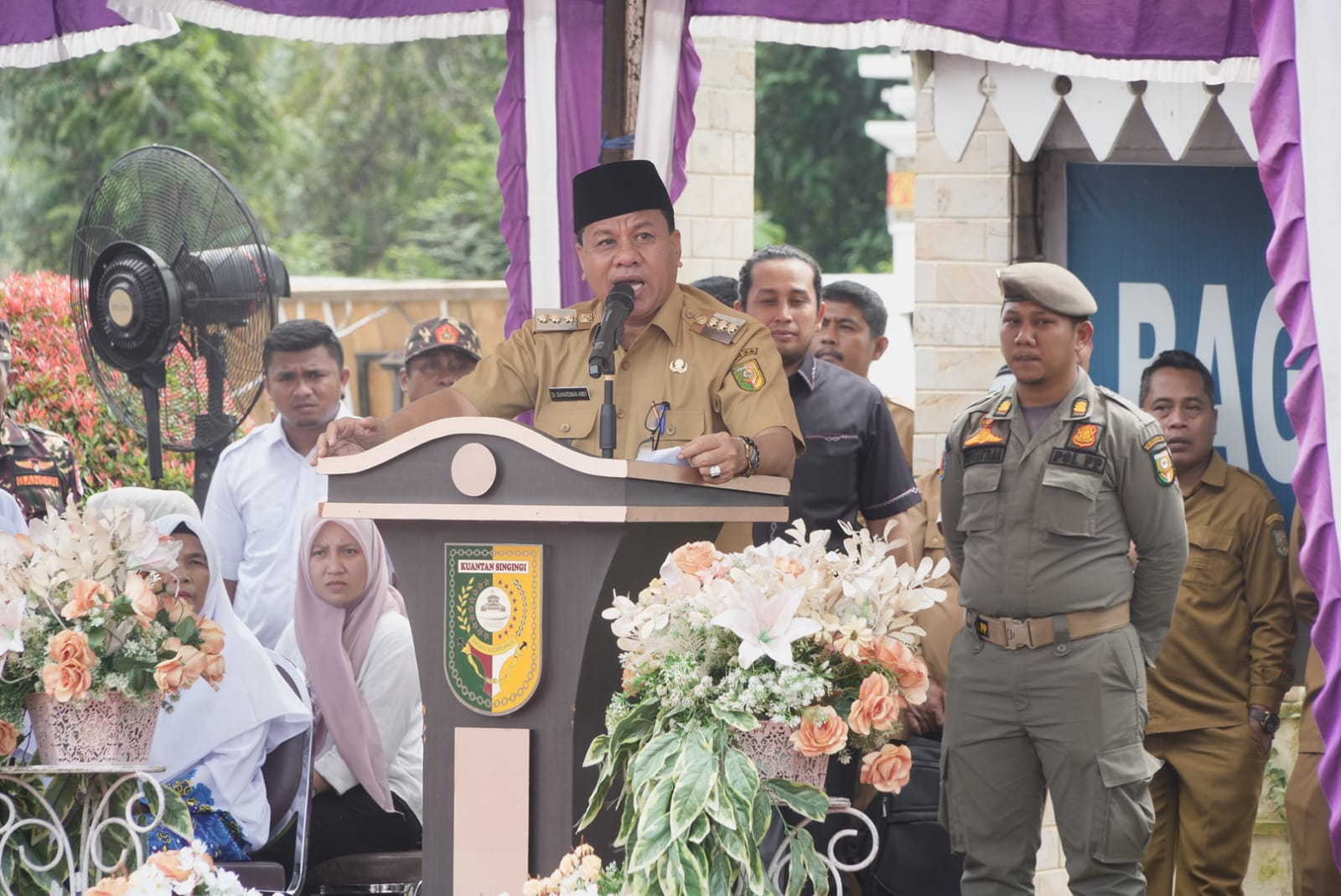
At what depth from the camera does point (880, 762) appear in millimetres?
3059

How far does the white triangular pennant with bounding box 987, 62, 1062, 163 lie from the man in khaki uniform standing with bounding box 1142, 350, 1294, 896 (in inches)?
35.2

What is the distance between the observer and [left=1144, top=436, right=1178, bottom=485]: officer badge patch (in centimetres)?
461

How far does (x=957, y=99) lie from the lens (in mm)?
Answer: 5738

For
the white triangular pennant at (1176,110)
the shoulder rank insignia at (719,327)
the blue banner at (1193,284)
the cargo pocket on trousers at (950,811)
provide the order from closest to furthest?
the shoulder rank insignia at (719,327), the cargo pocket on trousers at (950,811), the white triangular pennant at (1176,110), the blue banner at (1193,284)

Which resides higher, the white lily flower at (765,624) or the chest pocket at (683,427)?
the chest pocket at (683,427)

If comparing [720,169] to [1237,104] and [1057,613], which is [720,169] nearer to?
[1237,104]

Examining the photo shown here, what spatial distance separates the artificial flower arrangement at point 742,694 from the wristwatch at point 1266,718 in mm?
2818

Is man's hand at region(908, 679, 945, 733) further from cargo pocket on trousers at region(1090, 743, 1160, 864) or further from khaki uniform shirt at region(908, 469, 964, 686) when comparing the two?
cargo pocket on trousers at region(1090, 743, 1160, 864)

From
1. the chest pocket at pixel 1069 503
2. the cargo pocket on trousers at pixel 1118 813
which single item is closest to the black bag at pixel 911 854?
the cargo pocket on trousers at pixel 1118 813

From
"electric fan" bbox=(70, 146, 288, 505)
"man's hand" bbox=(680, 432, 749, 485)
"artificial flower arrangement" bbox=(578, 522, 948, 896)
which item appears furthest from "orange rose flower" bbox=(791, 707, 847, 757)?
"electric fan" bbox=(70, 146, 288, 505)

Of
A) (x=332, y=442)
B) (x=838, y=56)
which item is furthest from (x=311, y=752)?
(x=838, y=56)

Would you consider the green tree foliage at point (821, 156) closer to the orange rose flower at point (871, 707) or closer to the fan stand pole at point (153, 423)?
the fan stand pole at point (153, 423)

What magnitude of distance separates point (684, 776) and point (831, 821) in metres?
1.64

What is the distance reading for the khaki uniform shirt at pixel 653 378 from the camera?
3650 millimetres
